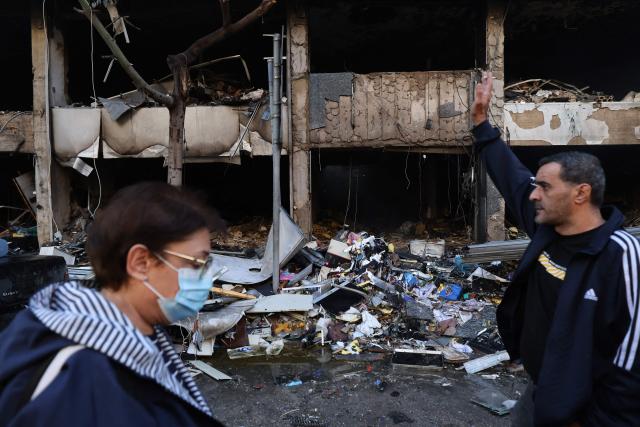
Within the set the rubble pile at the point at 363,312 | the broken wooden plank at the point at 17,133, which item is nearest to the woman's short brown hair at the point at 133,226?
the rubble pile at the point at 363,312

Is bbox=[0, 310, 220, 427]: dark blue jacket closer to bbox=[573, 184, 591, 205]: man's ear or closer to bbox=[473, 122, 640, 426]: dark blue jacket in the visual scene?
bbox=[473, 122, 640, 426]: dark blue jacket

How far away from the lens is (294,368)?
5117 mm

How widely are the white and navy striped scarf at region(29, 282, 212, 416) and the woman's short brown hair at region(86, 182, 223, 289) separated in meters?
0.08

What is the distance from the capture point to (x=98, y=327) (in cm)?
103

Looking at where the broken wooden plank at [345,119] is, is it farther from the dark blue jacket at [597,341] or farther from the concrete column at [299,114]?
the dark blue jacket at [597,341]

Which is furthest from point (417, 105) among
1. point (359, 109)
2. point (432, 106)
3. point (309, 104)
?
point (309, 104)

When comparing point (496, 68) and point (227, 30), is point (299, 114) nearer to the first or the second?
point (227, 30)

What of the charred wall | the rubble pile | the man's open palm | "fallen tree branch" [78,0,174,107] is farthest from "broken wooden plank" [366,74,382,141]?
→ the man's open palm

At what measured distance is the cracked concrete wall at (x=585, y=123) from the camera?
8875 millimetres

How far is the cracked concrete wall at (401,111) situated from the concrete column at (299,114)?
0.35 meters

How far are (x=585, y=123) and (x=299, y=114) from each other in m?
5.80

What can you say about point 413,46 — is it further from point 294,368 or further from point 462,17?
point 294,368

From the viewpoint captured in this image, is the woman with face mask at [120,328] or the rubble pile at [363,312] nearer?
the woman with face mask at [120,328]

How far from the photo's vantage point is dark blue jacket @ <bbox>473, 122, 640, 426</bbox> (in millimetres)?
1729
